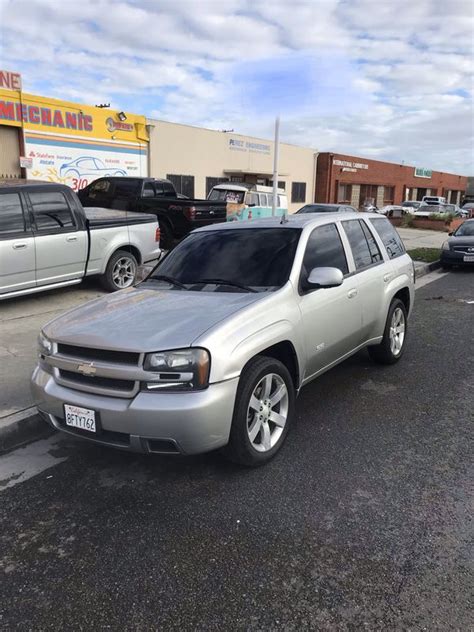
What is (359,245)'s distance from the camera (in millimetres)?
5309

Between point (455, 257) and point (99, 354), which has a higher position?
point (99, 354)

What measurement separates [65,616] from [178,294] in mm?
2311

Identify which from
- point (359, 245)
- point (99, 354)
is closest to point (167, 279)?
point (99, 354)

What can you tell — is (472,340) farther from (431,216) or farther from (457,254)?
(431,216)

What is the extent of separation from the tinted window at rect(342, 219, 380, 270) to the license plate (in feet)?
9.63

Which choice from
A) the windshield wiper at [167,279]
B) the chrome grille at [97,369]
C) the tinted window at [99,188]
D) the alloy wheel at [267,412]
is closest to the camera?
the chrome grille at [97,369]

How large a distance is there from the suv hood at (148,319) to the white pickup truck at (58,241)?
368 cm

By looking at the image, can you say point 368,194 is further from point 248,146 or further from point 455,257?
point 455,257

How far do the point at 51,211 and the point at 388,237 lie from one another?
491 centimetres

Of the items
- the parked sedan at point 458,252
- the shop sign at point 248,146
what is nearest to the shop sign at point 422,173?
the shop sign at point 248,146

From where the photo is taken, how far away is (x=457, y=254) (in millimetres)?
14586

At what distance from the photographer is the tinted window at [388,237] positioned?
5898 mm

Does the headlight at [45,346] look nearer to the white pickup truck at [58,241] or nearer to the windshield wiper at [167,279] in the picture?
the windshield wiper at [167,279]

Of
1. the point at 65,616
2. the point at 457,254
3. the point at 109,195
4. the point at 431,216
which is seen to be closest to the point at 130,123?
the point at 109,195
